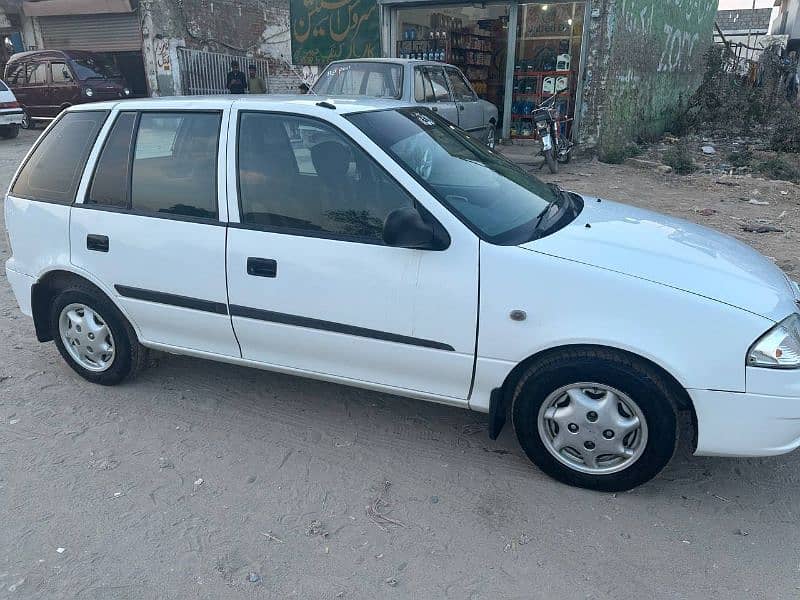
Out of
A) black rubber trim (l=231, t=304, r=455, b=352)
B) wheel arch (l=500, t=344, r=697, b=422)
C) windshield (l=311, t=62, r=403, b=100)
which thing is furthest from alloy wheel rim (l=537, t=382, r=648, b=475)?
windshield (l=311, t=62, r=403, b=100)

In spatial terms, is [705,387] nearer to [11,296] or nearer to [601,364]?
[601,364]

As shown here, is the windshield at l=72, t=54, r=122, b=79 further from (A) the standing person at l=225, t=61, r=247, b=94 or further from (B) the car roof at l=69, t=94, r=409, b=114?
(B) the car roof at l=69, t=94, r=409, b=114

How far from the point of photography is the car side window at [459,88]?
10.5 meters

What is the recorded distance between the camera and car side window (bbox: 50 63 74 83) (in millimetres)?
16734

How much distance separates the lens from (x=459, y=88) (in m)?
10.7

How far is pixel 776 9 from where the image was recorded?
31.9 metres

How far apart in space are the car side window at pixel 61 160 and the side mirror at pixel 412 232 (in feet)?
6.71

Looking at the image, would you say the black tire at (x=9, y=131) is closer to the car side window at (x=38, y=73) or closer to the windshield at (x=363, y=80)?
the car side window at (x=38, y=73)

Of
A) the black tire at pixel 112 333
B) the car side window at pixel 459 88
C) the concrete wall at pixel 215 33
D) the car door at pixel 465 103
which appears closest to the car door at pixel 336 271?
the black tire at pixel 112 333

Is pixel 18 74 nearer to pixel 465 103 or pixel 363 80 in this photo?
pixel 363 80

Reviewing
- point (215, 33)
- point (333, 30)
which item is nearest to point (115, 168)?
point (333, 30)

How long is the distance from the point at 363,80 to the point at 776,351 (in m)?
7.96

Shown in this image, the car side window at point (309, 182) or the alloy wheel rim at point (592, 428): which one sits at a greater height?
the car side window at point (309, 182)

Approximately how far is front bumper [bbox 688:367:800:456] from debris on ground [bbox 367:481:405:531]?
1372 mm
